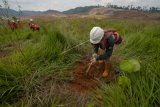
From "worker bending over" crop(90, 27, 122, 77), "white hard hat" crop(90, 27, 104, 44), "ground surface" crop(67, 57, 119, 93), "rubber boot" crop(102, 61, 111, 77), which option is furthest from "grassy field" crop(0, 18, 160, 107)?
"white hard hat" crop(90, 27, 104, 44)

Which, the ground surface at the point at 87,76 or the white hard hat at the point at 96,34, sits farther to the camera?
the white hard hat at the point at 96,34

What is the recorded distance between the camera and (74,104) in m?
2.64

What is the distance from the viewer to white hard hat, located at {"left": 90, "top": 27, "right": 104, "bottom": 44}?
10.8ft

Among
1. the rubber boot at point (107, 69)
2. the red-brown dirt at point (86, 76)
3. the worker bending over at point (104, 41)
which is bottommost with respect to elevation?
the red-brown dirt at point (86, 76)

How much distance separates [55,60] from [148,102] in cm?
200

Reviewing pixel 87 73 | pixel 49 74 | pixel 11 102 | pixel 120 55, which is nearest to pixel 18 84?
pixel 11 102

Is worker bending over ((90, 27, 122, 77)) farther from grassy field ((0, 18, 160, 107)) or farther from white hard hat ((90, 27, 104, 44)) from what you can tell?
grassy field ((0, 18, 160, 107))

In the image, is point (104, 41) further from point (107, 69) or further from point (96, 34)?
point (107, 69)

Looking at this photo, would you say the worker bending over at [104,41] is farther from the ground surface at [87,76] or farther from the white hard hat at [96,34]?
the ground surface at [87,76]

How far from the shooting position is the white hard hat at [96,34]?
3283 millimetres

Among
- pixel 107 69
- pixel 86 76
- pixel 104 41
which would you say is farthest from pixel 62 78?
pixel 104 41

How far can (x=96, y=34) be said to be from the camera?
3.29 metres

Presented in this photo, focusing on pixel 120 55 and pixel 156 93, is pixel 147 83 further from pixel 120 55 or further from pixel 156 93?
pixel 120 55

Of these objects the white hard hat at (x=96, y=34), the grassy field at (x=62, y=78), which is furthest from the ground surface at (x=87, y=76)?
the white hard hat at (x=96, y=34)
